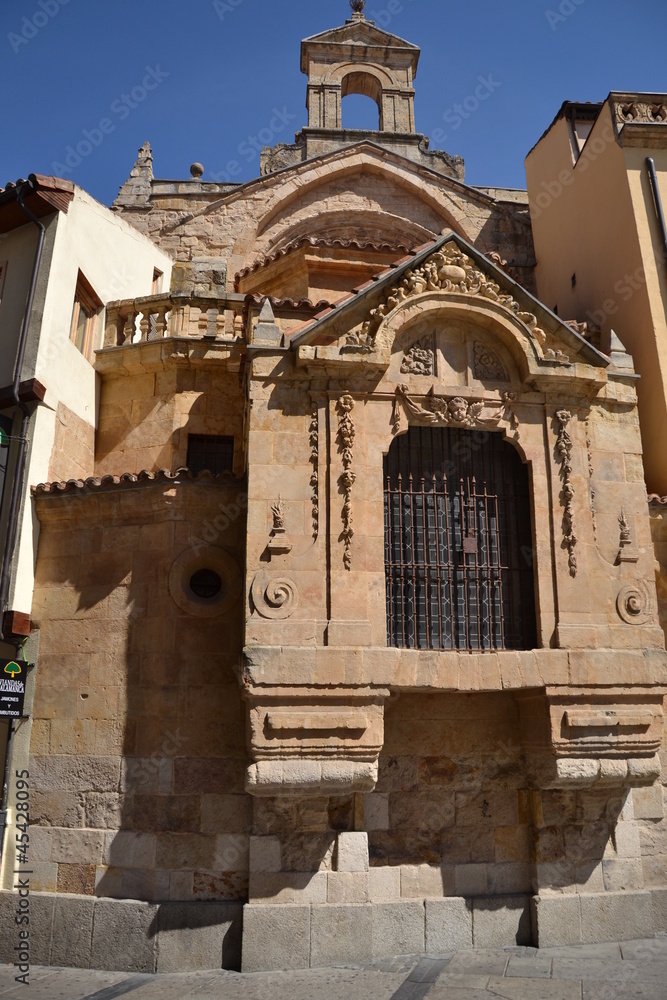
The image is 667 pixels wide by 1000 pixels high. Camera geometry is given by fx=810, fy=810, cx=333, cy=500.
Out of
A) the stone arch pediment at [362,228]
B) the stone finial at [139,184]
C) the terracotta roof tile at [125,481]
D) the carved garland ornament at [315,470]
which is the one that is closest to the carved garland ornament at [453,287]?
the carved garland ornament at [315,470]

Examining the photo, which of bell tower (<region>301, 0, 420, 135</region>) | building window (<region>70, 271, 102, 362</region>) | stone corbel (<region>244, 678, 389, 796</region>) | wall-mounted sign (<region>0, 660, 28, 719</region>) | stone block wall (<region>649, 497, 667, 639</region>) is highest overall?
bell tower (<region>301, 0, 420, 135</region>)

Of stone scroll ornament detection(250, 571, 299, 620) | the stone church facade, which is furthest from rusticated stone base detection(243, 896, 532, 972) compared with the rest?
stone scroll ornament detection(250, 571, 299, 620)

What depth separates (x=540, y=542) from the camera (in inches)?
376

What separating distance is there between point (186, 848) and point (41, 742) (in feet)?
7.25

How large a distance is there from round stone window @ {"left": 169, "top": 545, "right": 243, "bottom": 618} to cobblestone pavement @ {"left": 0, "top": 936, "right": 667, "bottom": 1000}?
3.91 m

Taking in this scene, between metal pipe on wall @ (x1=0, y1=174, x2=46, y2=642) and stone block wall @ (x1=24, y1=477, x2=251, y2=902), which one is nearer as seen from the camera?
stone block wall @ (x1=24, y1=477, x2=251, y2=902)

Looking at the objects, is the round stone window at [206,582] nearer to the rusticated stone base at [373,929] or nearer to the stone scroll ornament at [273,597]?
the stone scroll ornament at [273,597]

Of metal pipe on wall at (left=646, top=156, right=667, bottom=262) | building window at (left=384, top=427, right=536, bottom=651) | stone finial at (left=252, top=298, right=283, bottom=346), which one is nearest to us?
building window at (left=384, top=427, right=536, bottom=651)

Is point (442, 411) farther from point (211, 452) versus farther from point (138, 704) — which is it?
point (138, 704)

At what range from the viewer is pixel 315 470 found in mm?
9398

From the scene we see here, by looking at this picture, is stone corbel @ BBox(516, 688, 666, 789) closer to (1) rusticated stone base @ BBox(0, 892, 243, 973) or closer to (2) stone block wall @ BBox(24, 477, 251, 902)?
(2) stone block wall @ BBox(24, 477, 251, 902)

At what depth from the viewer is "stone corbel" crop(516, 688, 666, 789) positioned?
29.7 ft

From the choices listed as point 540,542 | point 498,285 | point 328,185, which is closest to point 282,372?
point 498,285

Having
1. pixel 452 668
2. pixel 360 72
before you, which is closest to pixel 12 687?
pixel 452 668
